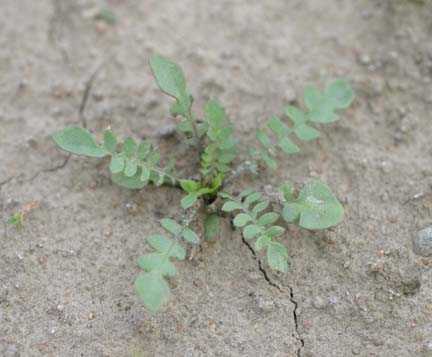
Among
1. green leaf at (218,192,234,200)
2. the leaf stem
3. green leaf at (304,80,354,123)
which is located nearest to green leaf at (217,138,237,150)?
the leaf stem

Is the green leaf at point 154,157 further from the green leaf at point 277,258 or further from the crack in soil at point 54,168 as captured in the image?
the green leaf at point 277,258

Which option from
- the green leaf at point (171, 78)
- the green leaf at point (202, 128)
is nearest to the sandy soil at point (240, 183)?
the green leaf at point (202, 128)

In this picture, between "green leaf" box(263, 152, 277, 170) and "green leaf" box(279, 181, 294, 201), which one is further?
"green leaf" box(263, 152, 277, 170)

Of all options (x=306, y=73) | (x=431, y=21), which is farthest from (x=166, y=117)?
(x=431, y=21)

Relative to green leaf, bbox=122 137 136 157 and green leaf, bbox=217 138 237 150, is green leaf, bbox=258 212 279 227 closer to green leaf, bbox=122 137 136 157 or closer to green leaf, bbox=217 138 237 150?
green leaf, bbox=217 138 237 150

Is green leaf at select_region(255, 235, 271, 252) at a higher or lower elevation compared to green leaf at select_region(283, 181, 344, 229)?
lower

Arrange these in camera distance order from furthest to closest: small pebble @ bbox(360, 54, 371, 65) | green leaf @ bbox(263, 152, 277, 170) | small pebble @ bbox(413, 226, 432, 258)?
small pebble @ bbox(360, 54, 371, 65) → green leaf @ bbox(263, 152, 277, 170) → small pebble @ bbox(413, 226, 432, 258)

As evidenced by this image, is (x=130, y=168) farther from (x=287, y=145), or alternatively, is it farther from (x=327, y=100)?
(x=327, y=100)
